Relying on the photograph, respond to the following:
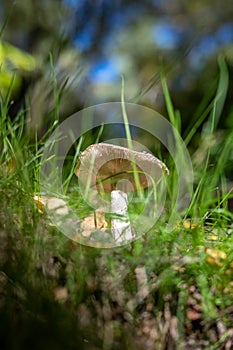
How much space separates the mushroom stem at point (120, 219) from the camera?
698 millimetres

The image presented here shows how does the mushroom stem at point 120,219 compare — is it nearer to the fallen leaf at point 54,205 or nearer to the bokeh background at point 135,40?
the fallen leaf at point 54,205

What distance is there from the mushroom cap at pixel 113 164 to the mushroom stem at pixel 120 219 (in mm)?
43

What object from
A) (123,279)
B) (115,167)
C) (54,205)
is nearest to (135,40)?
(115,167)

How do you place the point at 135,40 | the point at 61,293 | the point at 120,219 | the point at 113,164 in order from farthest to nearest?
the point at 135,40
the point at 113,164
the point at 120,219
the point at 61,293

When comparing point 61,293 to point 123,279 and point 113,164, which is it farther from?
point 113,164

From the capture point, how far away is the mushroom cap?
37.3 inches

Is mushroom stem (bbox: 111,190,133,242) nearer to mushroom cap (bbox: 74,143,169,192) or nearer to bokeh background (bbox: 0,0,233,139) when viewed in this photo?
mushroom cap (bbox: 74,143,169,192)

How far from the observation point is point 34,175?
2.99ft

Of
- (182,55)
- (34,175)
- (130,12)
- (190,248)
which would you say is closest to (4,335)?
(190,248)

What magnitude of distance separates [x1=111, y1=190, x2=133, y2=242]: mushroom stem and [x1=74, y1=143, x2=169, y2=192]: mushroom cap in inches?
1.7

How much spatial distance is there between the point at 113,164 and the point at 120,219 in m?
0.26

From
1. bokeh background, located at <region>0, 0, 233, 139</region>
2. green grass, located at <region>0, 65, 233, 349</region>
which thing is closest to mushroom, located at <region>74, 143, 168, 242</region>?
green grass, located at <region>0, 65, 233, 349</region>

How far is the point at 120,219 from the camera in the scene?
765mm

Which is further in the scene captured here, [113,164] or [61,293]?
[113,164]
